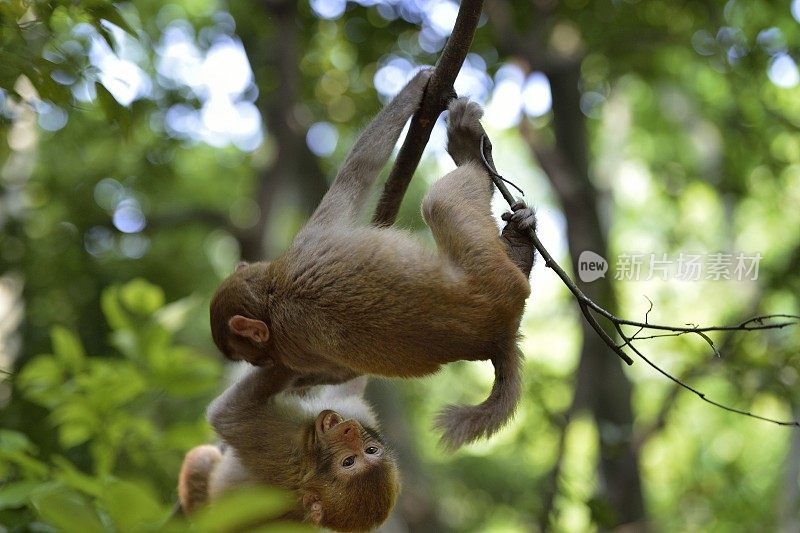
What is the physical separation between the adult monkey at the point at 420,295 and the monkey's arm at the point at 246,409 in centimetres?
29

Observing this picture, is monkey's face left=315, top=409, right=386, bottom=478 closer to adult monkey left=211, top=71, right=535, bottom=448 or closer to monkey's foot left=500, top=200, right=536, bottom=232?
adult monkey left=211, top=71, right=535, bottom=448

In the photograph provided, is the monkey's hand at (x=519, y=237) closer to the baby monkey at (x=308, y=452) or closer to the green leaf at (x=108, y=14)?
the baby monkey at (x=308, y=452)

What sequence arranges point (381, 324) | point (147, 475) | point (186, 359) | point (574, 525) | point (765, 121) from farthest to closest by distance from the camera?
1. point (574, 525)
2. point (765, 121)
3. point (147, 475)
4. point (186, 359)
5. point (381, 324)

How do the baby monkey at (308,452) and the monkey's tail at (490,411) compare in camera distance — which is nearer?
the monkey's tail at (490,411)

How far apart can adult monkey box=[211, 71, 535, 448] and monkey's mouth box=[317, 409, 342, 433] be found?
0.27 meters

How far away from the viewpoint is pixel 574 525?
13938 millimetres

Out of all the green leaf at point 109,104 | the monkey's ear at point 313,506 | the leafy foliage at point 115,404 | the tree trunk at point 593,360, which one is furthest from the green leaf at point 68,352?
the tree trunk at point 593,360

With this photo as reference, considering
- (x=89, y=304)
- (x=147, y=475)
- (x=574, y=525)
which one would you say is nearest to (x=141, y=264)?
(x=89, y=304)

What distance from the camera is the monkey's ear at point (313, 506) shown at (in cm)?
404

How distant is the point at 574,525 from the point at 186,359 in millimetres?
10113

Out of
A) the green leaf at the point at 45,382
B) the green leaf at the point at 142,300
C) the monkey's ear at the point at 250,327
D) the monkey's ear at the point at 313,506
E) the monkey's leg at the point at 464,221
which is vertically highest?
the monkey's leg at the point at 464,221

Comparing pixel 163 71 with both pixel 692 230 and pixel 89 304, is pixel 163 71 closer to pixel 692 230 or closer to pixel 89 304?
pixel 89 304

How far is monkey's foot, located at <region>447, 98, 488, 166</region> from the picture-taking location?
13.0 feet

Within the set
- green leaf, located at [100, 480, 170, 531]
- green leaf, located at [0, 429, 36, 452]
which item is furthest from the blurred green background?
green leaf, located at [100, 480, 170, 531]
